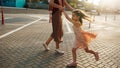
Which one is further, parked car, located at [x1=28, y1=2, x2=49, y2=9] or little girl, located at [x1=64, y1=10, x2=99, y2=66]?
parked car, located at [x1=28, y1=2, x2=49, y2=9]

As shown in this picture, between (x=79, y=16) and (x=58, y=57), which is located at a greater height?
(x=79, y=16)

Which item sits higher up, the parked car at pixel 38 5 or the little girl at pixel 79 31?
the parked car at pixel 38 5

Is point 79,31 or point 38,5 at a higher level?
point 38,5

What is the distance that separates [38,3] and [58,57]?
179ft

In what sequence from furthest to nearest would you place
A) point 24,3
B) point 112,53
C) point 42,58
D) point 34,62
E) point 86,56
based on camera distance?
1. point 24,3
2. point 112,53
3. point 86,56
4. point 42,58
5. point 34,62

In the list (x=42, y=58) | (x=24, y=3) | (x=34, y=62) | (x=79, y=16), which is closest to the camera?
(x=79, y=16)

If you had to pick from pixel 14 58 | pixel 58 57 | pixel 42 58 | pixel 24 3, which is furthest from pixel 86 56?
pixel 24 3

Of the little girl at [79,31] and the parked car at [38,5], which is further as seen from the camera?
the parked car at [38,5]

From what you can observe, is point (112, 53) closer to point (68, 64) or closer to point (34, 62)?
point (68, 64)

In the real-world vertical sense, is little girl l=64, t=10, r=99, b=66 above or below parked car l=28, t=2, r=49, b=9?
below

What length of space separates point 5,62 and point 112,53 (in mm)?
3570

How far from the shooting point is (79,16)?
253 inches

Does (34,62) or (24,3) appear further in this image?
(24,3)

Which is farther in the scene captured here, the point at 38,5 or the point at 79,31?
the point at 38,5
